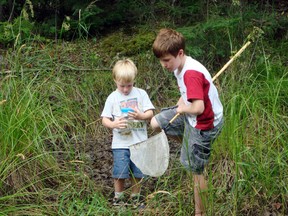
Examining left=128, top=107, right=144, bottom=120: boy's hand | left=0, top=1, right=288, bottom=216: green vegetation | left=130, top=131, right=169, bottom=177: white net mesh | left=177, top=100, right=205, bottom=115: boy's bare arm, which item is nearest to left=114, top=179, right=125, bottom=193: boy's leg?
left=0, top=1, right=288, bottom=216: green vegetation

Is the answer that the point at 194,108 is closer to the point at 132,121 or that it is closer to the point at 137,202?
the point at 132,121

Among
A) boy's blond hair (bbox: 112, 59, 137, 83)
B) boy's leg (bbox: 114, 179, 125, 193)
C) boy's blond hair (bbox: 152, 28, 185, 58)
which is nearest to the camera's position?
boy's blond hair (bbox: 152, 28, 185, 58)

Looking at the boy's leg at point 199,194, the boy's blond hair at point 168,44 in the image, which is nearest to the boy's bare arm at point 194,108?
the boy's blond hair at point 168,44

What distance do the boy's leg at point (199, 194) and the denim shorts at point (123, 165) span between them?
658 millimetres

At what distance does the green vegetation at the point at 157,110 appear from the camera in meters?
4.65

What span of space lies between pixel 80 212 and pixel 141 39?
163 inches

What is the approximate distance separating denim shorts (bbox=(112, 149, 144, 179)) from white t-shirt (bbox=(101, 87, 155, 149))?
0.17 feet

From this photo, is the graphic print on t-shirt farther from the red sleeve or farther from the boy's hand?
the red sleeve

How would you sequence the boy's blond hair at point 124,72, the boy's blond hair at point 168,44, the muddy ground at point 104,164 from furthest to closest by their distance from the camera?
the muddy ground at point 104,164 → the boy's blond hair at point 124,72 → the boy's blond hair at point 168,44

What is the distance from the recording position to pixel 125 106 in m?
5.00

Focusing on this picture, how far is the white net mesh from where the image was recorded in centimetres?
468

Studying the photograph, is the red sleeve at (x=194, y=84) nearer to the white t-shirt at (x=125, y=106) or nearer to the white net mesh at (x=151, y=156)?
the white net mesh at (x=151, y=156)

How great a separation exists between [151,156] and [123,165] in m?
0.41

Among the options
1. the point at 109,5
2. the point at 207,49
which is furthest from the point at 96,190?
the point at 109,5
